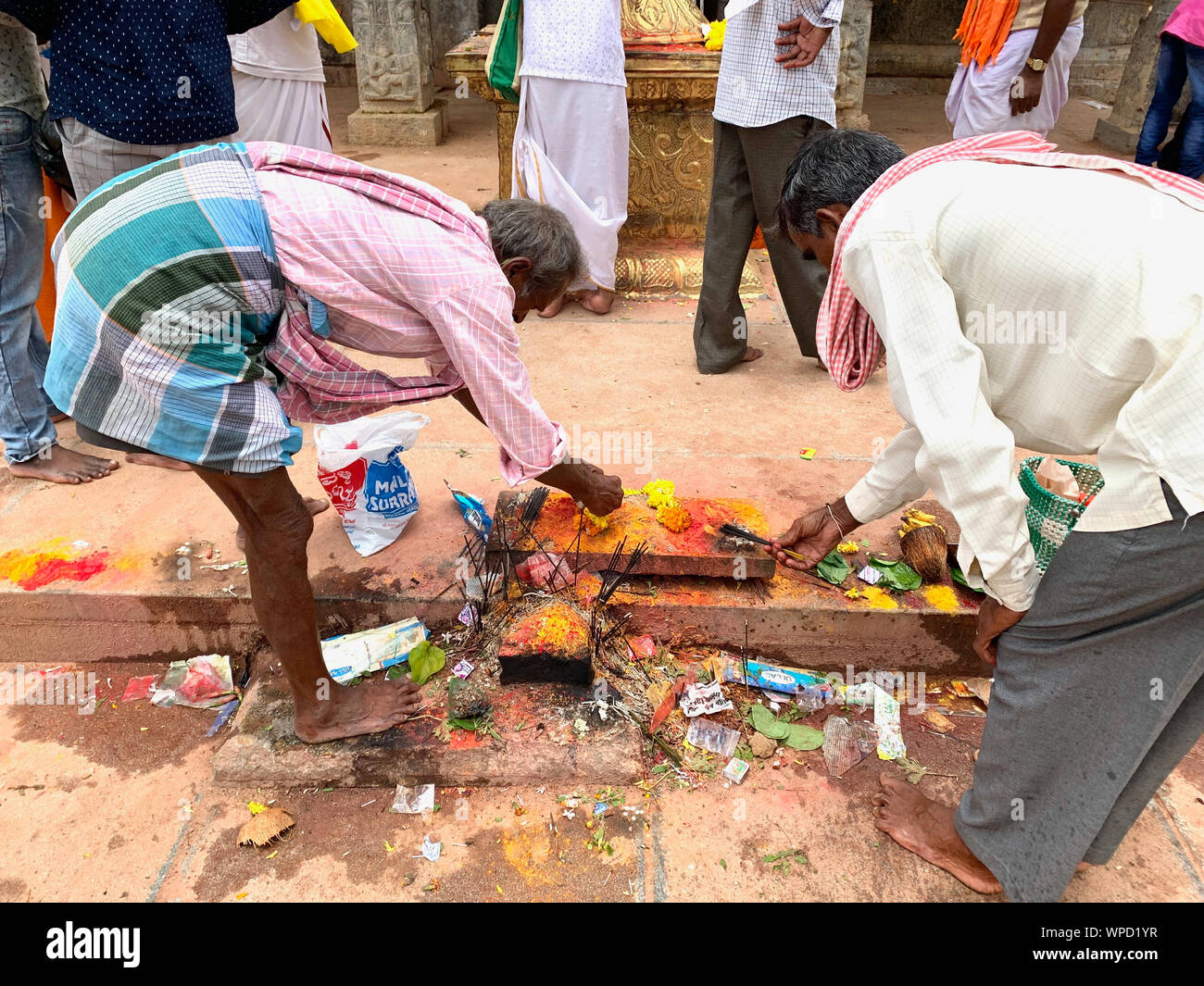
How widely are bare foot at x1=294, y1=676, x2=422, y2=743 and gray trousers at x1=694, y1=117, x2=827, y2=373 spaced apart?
243 cm

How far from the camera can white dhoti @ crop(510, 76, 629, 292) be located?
4.59m

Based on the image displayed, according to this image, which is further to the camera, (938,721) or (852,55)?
(852,55)

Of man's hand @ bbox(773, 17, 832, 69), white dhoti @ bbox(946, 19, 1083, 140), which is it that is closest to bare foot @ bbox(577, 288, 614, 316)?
man's hand @ bbox(773, 17, 832, 69)

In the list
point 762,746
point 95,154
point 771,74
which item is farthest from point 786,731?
point 95,154

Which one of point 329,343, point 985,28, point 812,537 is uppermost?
point 985,28

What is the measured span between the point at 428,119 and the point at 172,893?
7.59 metres

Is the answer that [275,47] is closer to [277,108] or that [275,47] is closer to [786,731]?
[277,108]

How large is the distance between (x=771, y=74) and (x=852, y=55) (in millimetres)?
4025

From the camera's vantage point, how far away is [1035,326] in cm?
170

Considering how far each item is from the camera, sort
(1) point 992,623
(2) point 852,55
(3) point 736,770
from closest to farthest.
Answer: (1) point 992,623
(3) point 736,770
(2) point 852,55

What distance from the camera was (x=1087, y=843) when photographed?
78.6 inches

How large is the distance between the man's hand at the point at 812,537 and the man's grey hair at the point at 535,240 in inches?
44.7

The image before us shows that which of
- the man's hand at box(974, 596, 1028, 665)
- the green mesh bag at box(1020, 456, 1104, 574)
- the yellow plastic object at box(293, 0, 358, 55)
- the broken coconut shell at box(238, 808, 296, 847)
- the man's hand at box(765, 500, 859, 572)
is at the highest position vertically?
the yellow plastic object at box(293, 0, 358, 55)

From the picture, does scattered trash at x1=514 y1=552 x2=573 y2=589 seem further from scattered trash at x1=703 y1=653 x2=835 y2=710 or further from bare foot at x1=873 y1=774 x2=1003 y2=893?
bare foot at x1=873 y1=774 x2=1003 y2=893
